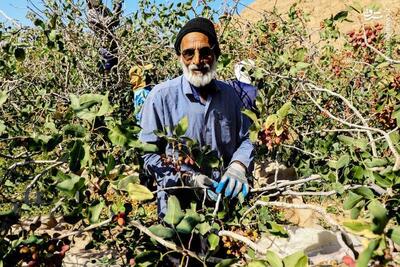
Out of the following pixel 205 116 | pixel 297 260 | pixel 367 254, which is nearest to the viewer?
pixel 367 254

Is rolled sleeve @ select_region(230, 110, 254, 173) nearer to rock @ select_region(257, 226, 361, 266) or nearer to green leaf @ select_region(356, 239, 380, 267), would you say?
green leaf @ select_region(356, 239, 380, 267)

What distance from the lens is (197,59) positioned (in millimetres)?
2527

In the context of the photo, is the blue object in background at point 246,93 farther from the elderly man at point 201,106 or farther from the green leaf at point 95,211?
the green leaf at point 95,211

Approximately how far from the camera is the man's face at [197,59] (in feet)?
8.24

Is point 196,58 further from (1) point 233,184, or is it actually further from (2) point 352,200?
(2) point 352,200

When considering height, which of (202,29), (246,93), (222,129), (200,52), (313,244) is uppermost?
(202,29)

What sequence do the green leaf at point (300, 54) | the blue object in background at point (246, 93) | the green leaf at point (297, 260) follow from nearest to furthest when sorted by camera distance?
the green leaf at point (297, 260), the green leaf at point (300, 54), the blue object in background at point (246, 93)

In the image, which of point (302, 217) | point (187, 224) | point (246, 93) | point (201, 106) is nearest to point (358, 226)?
point (187, 224)

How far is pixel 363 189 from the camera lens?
3.62ft

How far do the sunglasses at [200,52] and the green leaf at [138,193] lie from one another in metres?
1.49

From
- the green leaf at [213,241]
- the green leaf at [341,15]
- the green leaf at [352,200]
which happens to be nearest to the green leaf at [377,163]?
the green leaf at [352,200]

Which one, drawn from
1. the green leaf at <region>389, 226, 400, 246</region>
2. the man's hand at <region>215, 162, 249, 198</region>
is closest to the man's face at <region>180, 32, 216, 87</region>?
the man's hand at <region>215, 162, 249, 198</region>

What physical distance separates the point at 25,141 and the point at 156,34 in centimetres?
369

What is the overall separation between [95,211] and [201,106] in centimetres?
140
